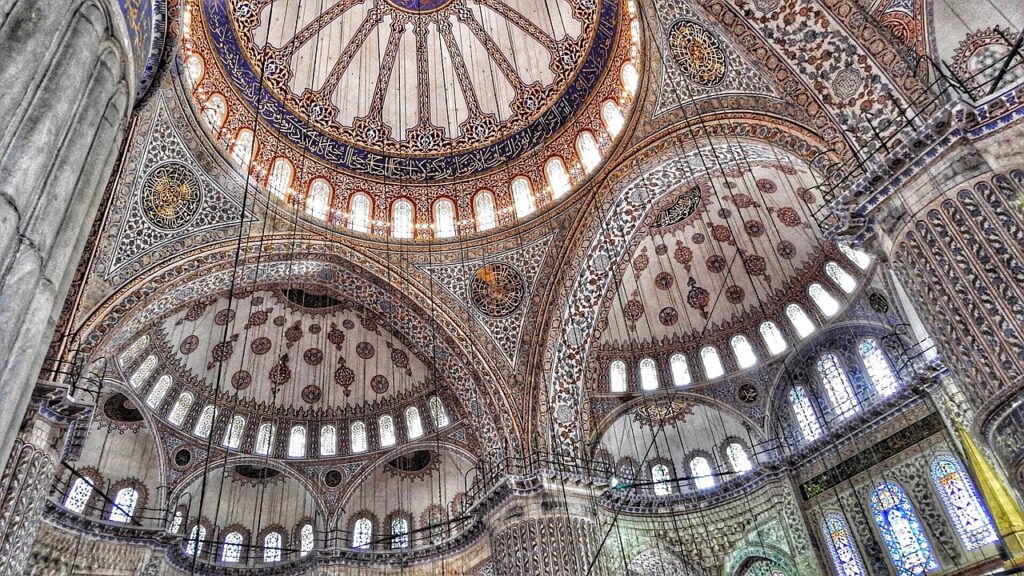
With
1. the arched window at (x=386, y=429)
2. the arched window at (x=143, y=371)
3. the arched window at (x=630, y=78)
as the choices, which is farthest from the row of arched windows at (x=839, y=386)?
the arched window at (x=143, y=371)

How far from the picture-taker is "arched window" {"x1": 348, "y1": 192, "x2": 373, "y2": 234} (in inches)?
533

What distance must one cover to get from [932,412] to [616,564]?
6639 mm

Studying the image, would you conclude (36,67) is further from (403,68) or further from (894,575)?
(894,575)

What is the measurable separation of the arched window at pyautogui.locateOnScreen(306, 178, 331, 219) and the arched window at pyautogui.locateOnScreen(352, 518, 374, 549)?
7.90 meters

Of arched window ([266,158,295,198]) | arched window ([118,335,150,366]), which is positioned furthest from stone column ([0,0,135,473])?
arched window ([118,335,150,366])

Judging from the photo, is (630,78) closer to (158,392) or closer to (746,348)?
(746,348)

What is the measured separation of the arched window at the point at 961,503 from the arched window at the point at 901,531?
1.98 feet

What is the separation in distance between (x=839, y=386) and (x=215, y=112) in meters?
13.4

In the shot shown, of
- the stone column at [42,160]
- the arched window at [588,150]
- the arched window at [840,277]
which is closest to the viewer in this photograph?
the stone column at [42,160]

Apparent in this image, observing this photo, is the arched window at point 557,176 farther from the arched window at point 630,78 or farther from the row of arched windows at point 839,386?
the row of arched windows at point 839,386

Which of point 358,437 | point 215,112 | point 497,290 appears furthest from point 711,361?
point 215,112

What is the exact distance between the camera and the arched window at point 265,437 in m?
16.0

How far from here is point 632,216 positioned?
12586mm

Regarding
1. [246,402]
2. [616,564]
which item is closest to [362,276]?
[246,402]
